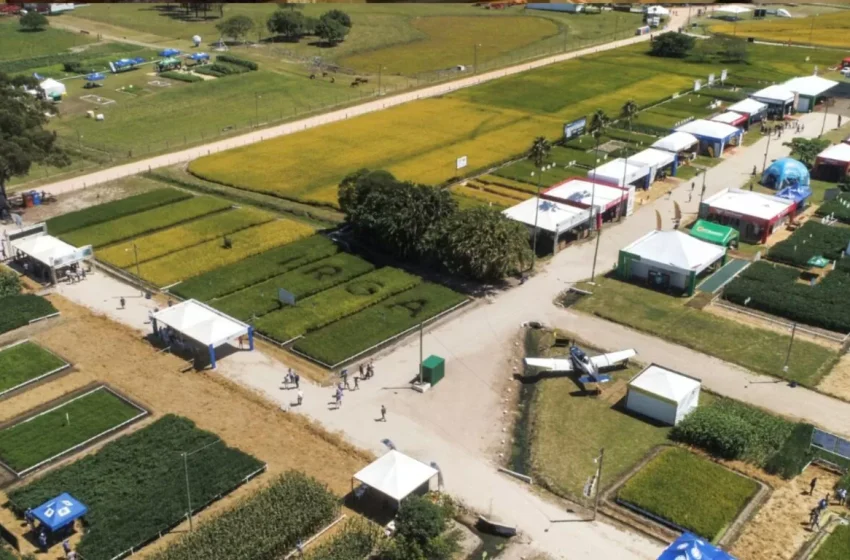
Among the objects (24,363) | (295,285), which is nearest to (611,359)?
(295,285)

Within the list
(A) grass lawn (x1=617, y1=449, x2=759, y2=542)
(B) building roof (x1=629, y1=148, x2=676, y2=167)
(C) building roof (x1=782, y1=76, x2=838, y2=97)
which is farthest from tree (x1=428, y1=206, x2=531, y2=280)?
(C) building roof (x1=782, y1=76, x2=838, y2=97)

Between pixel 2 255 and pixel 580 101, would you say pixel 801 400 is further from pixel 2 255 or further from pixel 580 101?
pixel 580 101

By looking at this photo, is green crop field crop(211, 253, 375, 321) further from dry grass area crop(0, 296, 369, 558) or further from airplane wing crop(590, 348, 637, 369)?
airplane wing crop(590, 348, 637, 369)

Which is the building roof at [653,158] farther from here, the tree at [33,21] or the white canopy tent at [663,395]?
the tree at [33,21]

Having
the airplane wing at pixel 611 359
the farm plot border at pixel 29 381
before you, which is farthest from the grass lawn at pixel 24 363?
the airplane wing at pixel 611 359

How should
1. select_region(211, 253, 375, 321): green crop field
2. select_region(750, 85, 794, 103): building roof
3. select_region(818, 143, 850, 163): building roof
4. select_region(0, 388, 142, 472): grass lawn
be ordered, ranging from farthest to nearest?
select_region(750, 85, 794, 103): building roof
select_region(818, 143, 850, 163): building roof
select_region(211, 253, 375, 321): green crop field
select_region(0, 388, 142, 472): grass lawn
